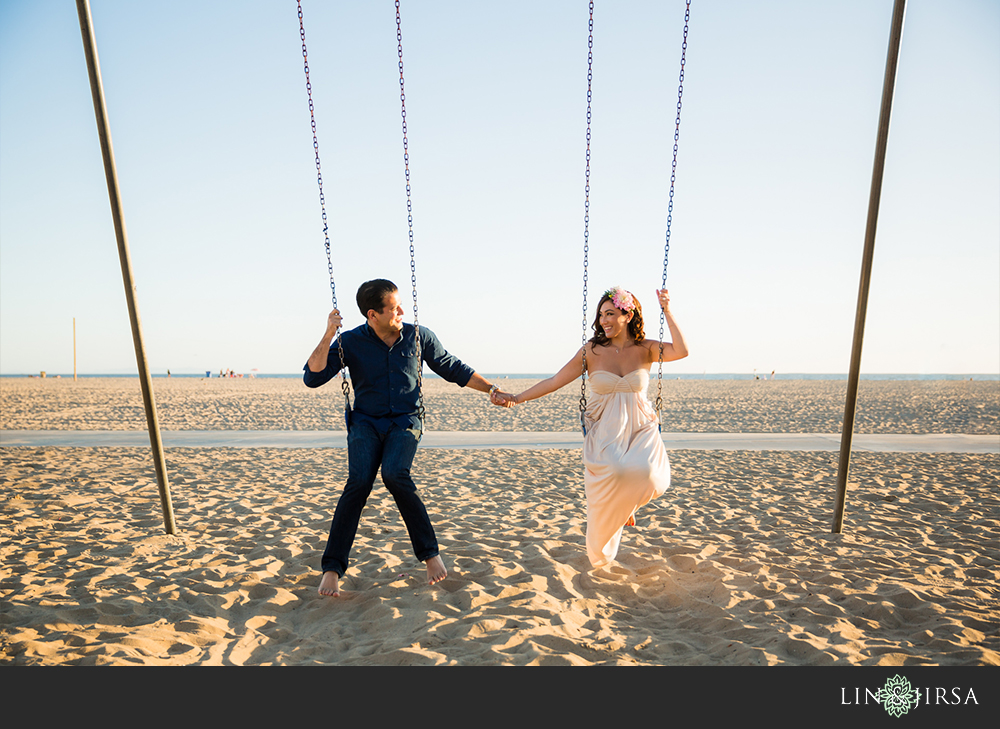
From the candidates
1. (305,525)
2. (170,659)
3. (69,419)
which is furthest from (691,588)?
(69,419)

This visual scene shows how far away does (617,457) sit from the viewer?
3887 millimetres

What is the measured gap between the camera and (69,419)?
16.8 m

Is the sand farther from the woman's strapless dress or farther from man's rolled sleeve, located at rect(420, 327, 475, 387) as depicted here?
man's rolled sleeve, located at rect(420, 327, 475, 387)

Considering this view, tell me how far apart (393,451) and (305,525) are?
223 centimetres

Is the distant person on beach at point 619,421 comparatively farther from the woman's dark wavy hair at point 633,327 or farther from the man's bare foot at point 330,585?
the man's bare foot at point 330,585

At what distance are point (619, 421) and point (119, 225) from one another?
12.4ft

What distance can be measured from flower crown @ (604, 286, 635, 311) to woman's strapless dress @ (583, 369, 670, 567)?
1.34ft

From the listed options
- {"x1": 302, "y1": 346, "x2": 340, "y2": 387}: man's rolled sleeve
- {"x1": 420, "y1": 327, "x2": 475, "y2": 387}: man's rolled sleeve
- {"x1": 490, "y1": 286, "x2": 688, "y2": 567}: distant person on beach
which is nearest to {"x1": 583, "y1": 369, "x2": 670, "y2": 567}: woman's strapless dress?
{"x1": 490, "y1": 286, "x2": 688, "y2": 567}: distant person on beach

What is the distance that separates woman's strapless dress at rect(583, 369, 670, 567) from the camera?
152 inches

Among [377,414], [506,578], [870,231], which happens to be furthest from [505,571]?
[870,231]

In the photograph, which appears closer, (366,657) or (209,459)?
(366,657)
